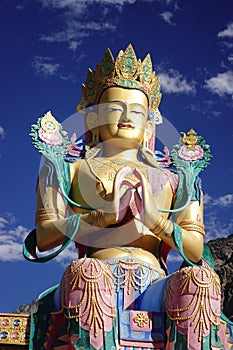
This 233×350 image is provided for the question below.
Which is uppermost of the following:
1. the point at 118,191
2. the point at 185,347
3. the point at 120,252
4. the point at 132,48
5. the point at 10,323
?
the point at 132,48

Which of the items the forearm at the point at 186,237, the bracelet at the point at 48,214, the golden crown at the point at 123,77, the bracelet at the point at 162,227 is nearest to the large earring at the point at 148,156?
the golden crown at the point at 123,77

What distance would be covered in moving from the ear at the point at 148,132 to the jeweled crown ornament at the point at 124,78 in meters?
0.10

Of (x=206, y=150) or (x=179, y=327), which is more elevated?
(x=206, y=150)

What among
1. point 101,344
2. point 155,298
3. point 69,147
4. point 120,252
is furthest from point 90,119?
point 101,344

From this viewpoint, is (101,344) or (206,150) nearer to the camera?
(101,344)

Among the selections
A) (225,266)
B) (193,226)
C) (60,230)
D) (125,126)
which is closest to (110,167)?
(125,126)

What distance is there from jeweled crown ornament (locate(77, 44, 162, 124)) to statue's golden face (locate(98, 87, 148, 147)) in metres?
0.09

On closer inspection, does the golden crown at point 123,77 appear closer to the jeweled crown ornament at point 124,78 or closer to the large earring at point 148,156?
the jeweled crown ornament at point 124,78

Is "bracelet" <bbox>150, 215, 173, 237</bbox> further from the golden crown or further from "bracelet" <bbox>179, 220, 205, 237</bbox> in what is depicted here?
the golden crown

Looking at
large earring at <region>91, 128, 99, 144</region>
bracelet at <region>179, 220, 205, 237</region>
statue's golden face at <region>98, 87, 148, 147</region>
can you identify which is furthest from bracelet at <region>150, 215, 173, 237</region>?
large earring at <region>91, 128, 99, 144</region>

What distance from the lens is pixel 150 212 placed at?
5.87 metres

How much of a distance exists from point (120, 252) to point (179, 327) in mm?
1045

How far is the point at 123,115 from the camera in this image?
680 cm

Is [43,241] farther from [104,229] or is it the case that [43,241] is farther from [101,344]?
[101,344]
